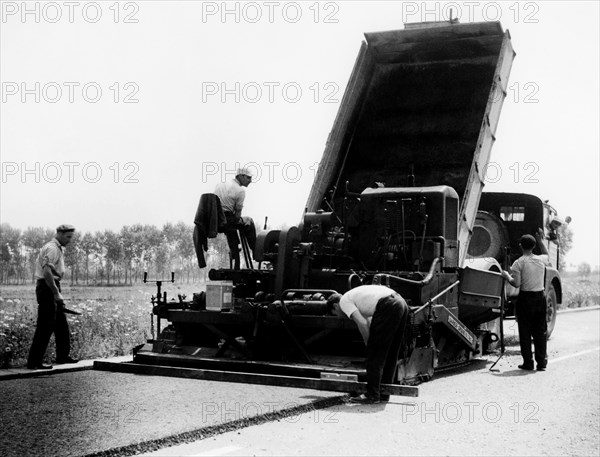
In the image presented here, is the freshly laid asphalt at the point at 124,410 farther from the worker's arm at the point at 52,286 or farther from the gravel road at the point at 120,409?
the worker's arm at the point at 52,286

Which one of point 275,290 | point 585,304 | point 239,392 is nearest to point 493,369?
point 275,290

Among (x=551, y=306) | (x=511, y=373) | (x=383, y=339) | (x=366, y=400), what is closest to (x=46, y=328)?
(x=366, y=400)

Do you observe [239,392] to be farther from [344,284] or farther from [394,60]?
[394,60]

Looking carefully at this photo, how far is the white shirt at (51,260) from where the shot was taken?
349 inches

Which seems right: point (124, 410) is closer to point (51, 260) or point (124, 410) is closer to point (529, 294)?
point (51, 260)

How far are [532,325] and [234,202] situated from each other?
4.14 metres

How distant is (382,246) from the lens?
29.1 feet

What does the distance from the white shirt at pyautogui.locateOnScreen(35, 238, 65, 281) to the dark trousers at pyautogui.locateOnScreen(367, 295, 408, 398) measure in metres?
4.09

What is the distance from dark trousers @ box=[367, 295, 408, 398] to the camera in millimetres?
6750

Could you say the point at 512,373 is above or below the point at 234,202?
below

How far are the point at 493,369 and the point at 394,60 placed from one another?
14.3 ft

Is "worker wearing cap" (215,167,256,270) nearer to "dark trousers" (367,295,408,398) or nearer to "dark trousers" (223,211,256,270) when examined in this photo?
"dark trousers" (223,211,256,270)

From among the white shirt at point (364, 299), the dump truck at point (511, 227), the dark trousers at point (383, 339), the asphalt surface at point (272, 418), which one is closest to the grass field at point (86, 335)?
the asphalt surface at point (272, 418)

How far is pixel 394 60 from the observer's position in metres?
10.6
